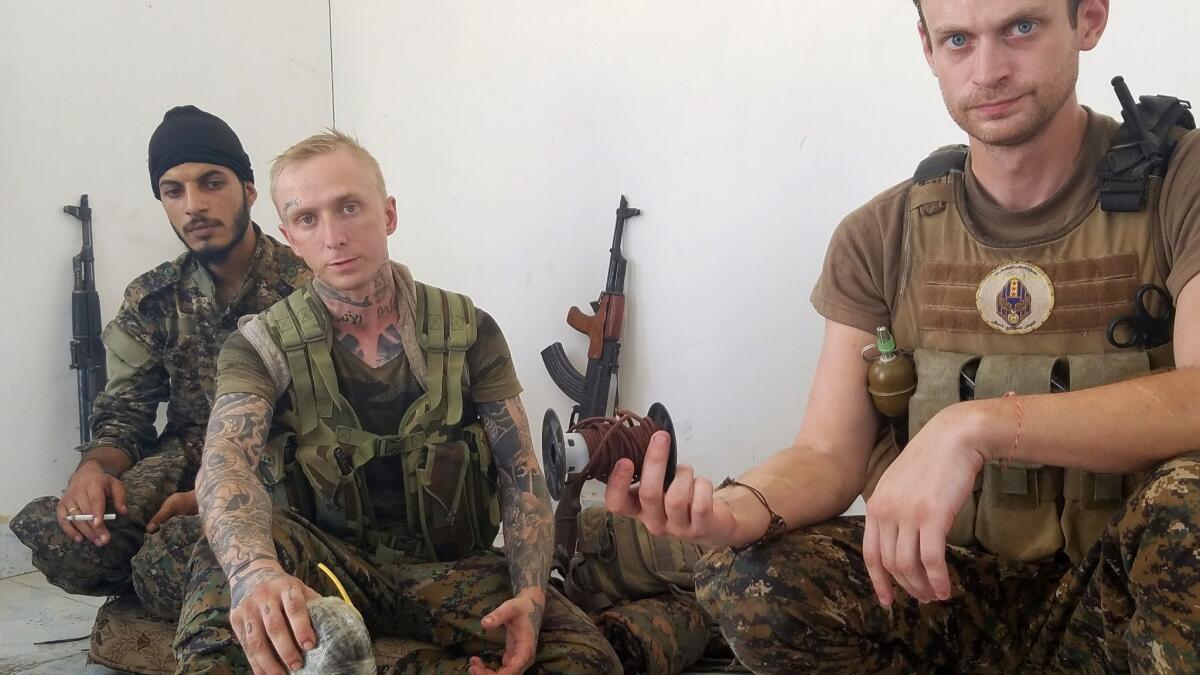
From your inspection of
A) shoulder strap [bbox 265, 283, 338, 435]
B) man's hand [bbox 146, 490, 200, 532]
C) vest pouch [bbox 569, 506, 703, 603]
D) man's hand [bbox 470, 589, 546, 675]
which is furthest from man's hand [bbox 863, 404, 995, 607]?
man's hand [bbox 146, 490, 200, 532]

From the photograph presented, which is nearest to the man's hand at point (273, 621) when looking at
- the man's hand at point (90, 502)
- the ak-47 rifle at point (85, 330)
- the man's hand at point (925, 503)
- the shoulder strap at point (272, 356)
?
the shoulder strap at point (272, 356)

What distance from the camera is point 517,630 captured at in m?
2.00

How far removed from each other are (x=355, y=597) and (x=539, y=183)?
2336 mm

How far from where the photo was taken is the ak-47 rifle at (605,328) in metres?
3.74

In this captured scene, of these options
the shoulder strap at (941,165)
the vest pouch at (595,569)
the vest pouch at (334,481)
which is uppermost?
the shoulder strap at (941,165)

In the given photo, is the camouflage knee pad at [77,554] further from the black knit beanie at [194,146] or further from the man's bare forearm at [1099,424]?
the man's bare forearm at [1099,424]

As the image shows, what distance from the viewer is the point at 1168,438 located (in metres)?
1.29

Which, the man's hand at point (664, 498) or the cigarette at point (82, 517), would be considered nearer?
the man's hand at point (664, 498)

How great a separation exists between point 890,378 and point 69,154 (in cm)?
334

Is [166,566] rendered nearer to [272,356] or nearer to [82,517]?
[82,517]

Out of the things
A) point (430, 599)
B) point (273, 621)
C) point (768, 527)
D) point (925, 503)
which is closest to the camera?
point (925, 503)

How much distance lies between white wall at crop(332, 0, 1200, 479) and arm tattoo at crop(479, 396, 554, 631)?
4.47ft

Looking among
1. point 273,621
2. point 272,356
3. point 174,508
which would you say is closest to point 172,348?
point 174,508

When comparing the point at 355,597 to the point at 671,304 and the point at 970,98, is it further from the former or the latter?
the point at 671,304
